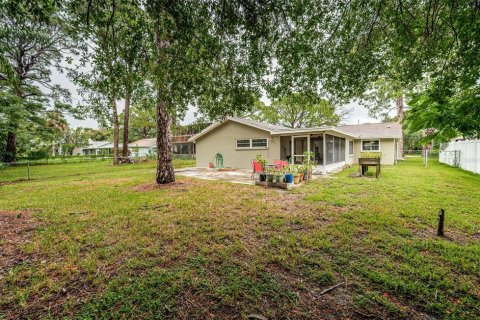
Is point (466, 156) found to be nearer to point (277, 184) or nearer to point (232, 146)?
point (277, 184)

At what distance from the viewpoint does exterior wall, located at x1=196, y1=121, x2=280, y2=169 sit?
13.1 metres

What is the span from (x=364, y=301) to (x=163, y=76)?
13.8ft

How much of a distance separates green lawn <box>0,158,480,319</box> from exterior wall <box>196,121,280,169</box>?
26.1ft

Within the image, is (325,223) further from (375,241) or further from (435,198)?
(435,198)

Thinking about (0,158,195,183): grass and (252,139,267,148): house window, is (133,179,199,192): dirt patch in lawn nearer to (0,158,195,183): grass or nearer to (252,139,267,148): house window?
(252,139,267,148): house window

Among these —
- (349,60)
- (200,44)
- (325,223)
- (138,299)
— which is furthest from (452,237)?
(200,44)

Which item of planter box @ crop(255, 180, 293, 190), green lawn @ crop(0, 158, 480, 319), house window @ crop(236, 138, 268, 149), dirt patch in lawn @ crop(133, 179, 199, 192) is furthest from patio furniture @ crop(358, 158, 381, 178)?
dirt patch in lawn @ crop(133, 179, 199, 192)

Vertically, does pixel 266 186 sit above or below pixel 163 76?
below

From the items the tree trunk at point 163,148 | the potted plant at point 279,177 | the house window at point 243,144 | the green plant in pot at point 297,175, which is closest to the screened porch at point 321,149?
the green plant in pot at point 297,175

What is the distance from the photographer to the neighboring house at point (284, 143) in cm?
1225

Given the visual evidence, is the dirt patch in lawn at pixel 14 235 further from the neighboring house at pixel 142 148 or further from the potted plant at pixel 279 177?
the neighboring house at pixel 142 148

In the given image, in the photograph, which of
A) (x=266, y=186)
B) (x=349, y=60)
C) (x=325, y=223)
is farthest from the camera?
(x=266, y=186)

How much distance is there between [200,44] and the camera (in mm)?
3715

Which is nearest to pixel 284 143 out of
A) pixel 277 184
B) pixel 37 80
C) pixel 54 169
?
pixel 277 184
